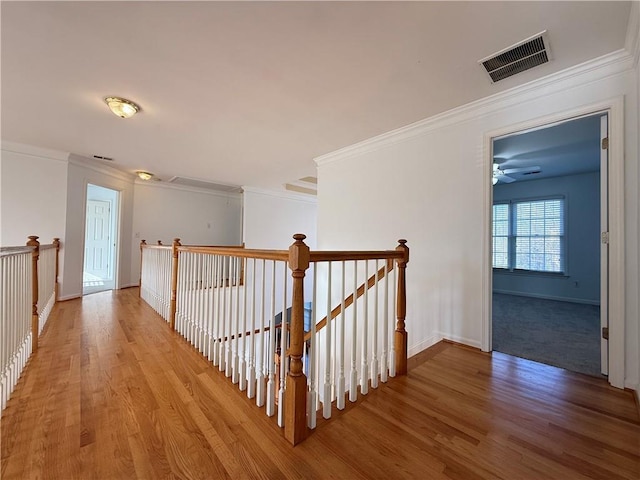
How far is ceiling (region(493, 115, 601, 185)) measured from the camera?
3.10 m

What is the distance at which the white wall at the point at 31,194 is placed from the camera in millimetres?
3818

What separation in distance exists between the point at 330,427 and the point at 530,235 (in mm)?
6031

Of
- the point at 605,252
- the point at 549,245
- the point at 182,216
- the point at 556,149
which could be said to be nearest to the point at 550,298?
the point at 549,245

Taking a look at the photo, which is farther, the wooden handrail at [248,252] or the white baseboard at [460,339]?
the white baseboard at [460,339]

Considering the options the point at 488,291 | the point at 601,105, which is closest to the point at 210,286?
the point at 488,291

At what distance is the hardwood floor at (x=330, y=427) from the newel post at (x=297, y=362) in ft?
0.29

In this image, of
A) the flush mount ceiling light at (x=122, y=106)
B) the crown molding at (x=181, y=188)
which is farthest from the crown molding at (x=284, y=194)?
the flush mount ceiling light at (x=122, y=106)

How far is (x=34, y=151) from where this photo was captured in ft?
13.0

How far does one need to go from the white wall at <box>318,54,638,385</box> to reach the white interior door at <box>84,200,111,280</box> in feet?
19.4

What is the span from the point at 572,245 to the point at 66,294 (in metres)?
8.98

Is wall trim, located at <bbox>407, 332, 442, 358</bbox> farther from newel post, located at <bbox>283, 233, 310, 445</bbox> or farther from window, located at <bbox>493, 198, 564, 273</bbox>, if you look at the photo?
window, located at <bbox>493, 198, 564, 273</bbox>

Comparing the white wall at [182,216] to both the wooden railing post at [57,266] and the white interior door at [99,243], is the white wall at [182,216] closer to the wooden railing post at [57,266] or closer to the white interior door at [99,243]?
the white interior door at [99,243]

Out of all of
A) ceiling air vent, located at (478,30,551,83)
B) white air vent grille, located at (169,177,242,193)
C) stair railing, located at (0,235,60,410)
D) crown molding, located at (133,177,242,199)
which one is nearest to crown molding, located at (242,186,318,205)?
white air vent grille, located at (169,177,242,193)

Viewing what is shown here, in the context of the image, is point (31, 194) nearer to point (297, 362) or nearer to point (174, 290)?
Result: point (174, 290)
